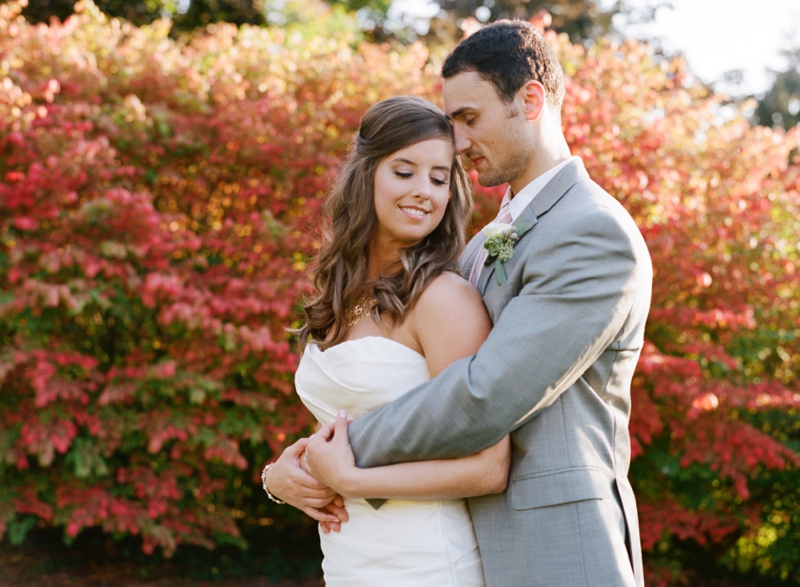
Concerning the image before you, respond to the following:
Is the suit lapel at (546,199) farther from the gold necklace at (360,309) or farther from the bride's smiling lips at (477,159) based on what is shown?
the gold necklace at (360,309)

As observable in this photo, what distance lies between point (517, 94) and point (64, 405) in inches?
174

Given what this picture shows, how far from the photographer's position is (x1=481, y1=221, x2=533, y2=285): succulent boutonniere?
2.18m

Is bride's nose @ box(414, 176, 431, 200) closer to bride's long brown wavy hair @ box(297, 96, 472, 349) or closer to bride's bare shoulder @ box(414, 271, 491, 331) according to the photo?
bride's long brown wavy hair @ box(297, 96, 472, 349)

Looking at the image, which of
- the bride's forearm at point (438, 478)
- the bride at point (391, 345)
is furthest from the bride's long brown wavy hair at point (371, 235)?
the bride's forearm at point (438, 478)

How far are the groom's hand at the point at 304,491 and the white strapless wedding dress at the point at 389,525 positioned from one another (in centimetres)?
5

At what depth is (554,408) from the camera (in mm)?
2049

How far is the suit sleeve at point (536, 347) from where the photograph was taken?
1.91 meters

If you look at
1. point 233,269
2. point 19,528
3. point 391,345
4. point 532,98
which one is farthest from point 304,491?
point 19,528

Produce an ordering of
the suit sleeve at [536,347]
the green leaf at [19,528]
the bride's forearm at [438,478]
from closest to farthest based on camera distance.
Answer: the suit sleeve at [536,347]
the bride's forearm at [438,478]
the green leaf at [19,528]

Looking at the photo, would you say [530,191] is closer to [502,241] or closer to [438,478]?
[502,241]

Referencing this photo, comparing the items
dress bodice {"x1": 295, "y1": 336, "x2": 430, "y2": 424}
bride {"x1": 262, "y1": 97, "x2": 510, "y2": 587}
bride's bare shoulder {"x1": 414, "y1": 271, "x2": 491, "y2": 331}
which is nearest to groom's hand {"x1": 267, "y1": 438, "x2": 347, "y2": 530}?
bride {"x1": 262, "y1": 97, "x2": 510, "y2": 587}

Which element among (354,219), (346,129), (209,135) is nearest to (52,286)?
(209,135)

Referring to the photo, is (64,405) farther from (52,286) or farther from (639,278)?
(639,278)

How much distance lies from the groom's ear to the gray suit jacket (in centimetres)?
38
